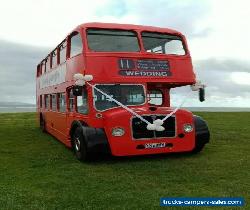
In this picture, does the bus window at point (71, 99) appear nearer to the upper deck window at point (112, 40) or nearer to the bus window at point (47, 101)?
the upper deck window at point (112, 40)

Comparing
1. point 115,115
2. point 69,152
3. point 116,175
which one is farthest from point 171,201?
point 69,152

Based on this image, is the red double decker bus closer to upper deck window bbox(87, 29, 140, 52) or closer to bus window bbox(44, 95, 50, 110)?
upper deck window bbox(87, 29, 140, 52)

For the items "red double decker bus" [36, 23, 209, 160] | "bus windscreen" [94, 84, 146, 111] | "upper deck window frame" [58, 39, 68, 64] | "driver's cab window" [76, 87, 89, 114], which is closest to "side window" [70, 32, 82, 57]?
"red double decker bus" [36, 23, 209, 160]

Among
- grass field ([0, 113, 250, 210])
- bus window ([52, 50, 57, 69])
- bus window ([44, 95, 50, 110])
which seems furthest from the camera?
bus window ([44, 95, 50, 110])

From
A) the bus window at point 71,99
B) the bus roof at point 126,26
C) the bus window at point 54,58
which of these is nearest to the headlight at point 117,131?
the bus window at point 71,99

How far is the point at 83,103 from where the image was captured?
1110cm

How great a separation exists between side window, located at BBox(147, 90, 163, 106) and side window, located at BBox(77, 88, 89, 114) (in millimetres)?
1962

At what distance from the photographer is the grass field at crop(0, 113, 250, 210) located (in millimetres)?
6797

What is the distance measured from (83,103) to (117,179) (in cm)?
334

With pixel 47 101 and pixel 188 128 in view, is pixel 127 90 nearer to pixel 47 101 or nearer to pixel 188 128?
pixel 188 128

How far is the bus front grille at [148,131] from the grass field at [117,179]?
0.66 m

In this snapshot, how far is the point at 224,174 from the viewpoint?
862 centimetres

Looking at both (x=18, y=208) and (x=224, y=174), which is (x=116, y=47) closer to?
(x=224, y=174)

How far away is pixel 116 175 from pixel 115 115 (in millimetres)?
1787
